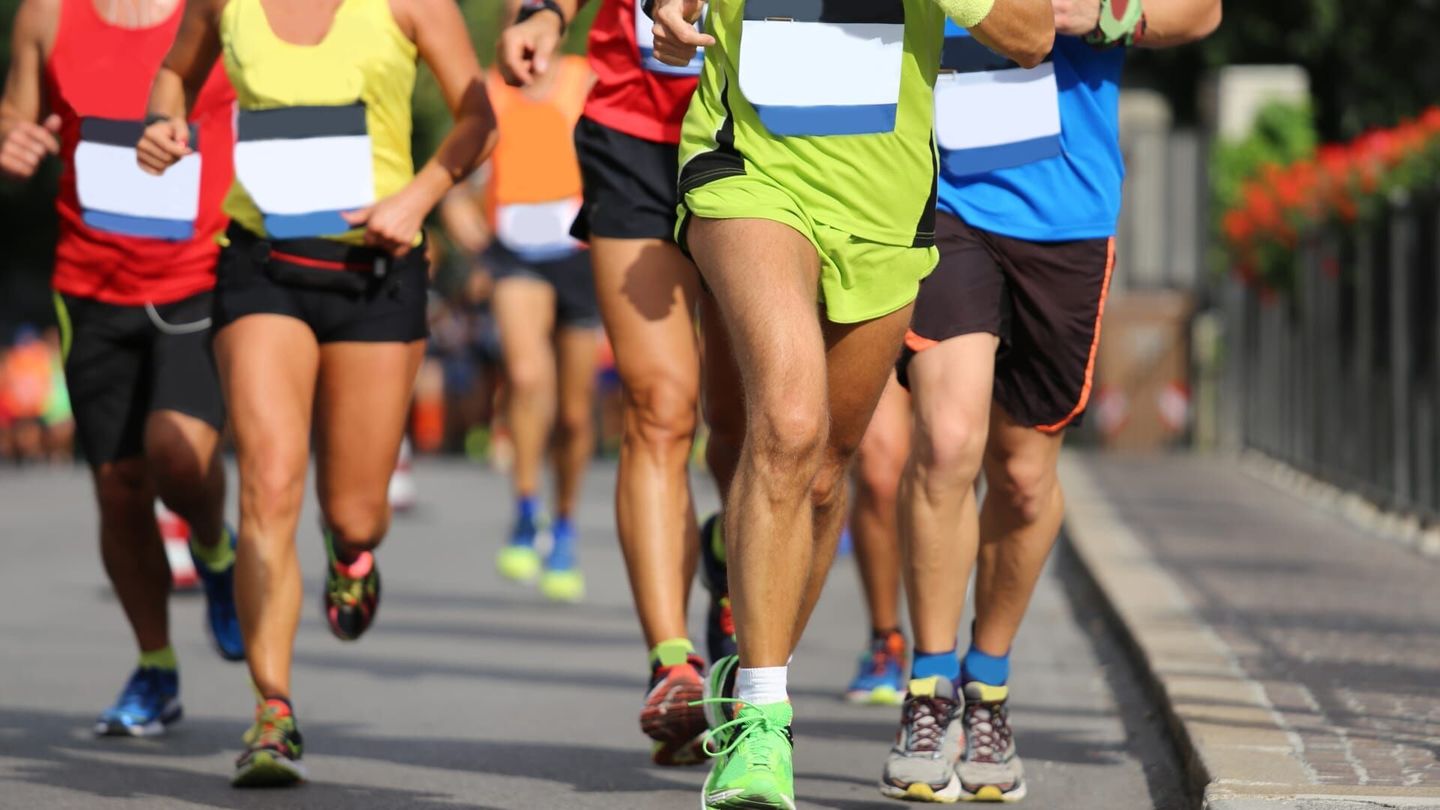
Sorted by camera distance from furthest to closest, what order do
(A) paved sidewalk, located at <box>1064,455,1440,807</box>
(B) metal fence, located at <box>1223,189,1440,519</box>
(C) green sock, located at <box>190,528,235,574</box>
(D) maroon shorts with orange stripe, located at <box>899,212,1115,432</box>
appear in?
(B) metal fence, located at <box>1223,189,1440,519</box> → (C) green sock, located at <box>190,528,235,574</box> → (D) maroon shorts with orange stripe, located at <box>899,212,1115,432</box> → (A) paved sidewalk, located at <box>1064,455,1440,807</box>

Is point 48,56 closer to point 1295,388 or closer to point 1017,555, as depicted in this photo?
point 1017,555

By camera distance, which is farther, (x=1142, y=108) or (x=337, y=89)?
(x=1142, y=108)

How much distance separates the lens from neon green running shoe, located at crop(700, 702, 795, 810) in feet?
16.0

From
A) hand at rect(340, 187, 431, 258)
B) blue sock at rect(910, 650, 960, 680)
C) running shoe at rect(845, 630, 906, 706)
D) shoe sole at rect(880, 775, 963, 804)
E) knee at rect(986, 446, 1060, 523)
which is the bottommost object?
running shoe at rect(845, 630, 906, 706)

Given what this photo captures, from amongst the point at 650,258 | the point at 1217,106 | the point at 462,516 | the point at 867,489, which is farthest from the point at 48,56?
the point at 1217,106

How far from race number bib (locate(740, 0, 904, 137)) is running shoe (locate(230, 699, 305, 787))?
74.2 inches

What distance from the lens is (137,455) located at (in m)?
7.38

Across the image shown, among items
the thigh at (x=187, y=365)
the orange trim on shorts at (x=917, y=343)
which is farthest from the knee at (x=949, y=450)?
the thigh at (x=187, y=365)

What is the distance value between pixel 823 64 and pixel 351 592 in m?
2.39

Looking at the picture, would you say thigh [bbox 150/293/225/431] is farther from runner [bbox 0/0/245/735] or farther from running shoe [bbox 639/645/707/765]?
running shoe [bbox 639/645/707/765]

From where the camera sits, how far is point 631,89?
652 centimetres

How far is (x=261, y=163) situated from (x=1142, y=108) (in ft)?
67.8

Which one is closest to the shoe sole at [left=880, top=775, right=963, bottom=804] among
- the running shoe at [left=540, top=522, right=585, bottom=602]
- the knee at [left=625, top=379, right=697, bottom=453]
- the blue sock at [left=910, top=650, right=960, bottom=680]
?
the blue sock at [left=910, top=650, right=960, bottom=680]

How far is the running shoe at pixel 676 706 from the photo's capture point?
20.2ft
